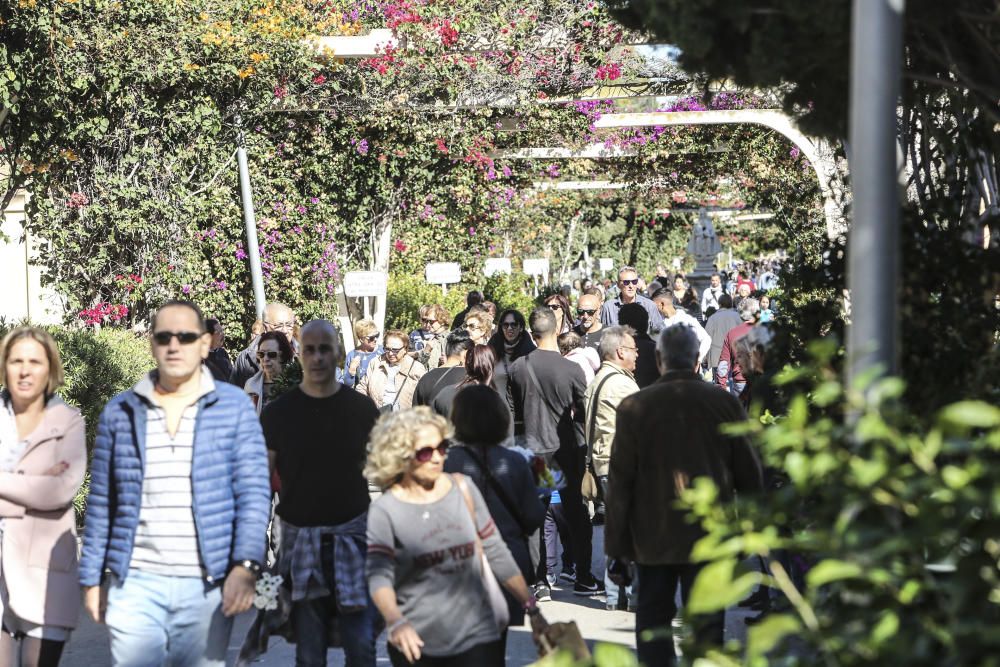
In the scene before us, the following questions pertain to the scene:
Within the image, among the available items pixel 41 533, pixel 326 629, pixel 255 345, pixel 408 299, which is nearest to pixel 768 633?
pixel 326 629

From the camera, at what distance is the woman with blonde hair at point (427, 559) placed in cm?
463

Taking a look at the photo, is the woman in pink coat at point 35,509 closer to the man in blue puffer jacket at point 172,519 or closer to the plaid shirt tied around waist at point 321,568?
the man in blue puffer jacket at point 172,519

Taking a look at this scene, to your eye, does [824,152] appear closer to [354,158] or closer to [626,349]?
[626,349]

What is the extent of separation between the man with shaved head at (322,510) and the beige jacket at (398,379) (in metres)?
4.45

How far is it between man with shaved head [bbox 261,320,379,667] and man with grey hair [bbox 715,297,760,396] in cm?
602

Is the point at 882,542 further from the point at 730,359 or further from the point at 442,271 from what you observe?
the point at 442,271

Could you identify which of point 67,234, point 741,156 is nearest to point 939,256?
point 67,234

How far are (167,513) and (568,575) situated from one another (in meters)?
5.10

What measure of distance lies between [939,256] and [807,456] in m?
2.22

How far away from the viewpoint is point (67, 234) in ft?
50.5

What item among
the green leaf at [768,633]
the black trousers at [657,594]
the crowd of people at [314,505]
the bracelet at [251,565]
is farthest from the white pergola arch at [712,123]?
the green leaf at [768,633]

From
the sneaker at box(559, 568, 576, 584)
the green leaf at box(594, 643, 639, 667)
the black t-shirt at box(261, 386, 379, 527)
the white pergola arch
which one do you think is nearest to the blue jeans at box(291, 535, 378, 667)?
the black t-shirt at box(261, 386, 379, 527)

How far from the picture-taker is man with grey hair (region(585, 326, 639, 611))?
27.2 ft

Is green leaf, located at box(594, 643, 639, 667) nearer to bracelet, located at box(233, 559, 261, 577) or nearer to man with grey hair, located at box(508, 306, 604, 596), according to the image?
bracelet, located at box(233, 559, 261, 577)
